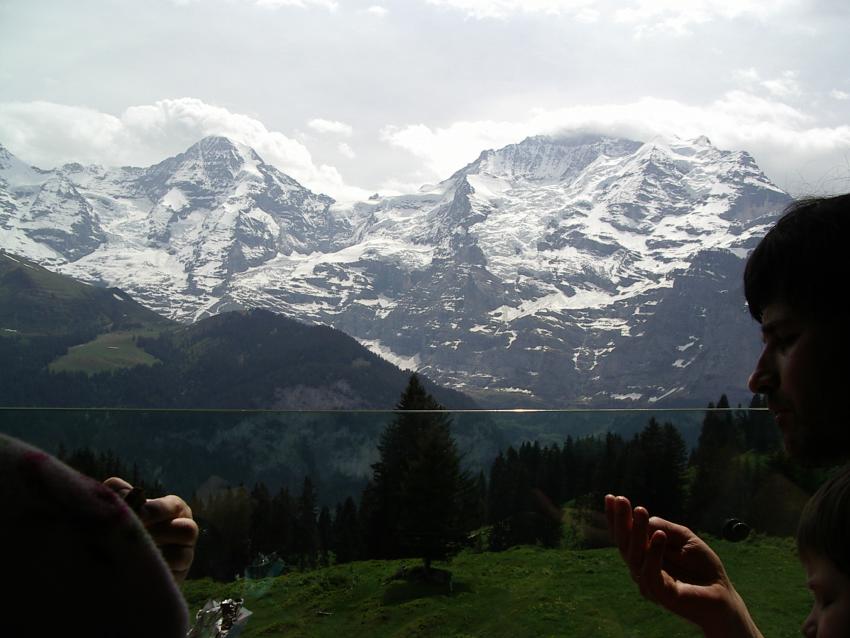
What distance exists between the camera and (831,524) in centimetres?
114

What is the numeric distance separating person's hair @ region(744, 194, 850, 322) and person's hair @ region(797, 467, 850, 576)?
22.7 inches

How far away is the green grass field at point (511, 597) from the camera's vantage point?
3732 millimetres

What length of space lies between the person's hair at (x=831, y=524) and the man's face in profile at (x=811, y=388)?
42 centimetres

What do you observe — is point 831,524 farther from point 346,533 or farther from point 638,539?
point 346,533

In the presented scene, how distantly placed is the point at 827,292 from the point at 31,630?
57.5 inches

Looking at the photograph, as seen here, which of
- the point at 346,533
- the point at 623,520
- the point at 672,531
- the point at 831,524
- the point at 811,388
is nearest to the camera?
the point at 831,524

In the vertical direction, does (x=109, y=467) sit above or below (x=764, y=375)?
below

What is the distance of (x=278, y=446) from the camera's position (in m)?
4.04

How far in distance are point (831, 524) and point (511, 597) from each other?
118 inches

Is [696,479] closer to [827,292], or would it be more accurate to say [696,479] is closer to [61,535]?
[827,292]

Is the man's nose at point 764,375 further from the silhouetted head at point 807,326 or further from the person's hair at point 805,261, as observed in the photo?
the person's hair at point 805,261

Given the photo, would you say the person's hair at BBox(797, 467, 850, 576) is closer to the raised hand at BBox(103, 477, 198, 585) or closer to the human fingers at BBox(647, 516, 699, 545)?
the human fingers at BBox(647, 516, 699, 545)

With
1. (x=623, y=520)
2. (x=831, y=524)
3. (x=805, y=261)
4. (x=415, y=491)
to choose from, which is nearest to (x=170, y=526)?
(x=623, y=520)

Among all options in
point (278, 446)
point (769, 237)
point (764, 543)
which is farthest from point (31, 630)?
point (764, 543)
